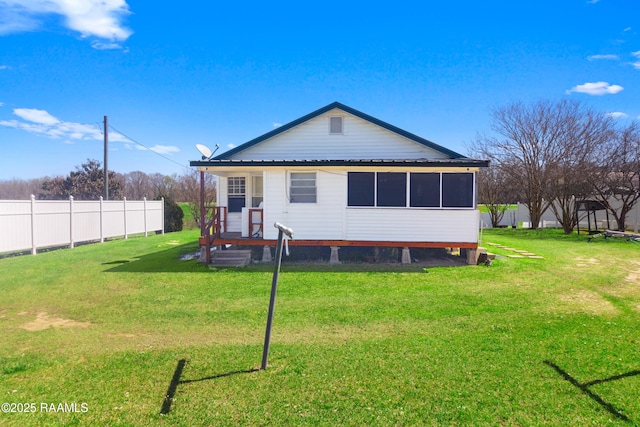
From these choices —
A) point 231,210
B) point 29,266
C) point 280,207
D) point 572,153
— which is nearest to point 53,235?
point 29,266

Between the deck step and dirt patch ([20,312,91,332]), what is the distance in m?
4.89

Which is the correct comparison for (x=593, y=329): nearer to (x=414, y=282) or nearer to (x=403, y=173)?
(x=414, y=282)

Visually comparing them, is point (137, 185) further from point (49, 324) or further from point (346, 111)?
point (49, 324)

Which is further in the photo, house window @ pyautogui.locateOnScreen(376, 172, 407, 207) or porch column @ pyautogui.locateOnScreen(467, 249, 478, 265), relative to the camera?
house window @ pyautogui.locateOnScreen(376, 172, 407, 207)

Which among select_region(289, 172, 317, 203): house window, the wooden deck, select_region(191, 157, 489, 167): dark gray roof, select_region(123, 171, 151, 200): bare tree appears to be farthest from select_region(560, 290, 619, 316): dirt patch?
select_region(123, 171, 151, 200): bare tree

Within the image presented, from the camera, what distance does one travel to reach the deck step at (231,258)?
11.0m

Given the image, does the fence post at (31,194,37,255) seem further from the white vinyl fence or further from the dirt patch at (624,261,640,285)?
the dirt patch at (624,261,640,285)

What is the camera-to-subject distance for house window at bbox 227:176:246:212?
1356cm

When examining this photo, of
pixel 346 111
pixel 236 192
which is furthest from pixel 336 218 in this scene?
pixel 236 192

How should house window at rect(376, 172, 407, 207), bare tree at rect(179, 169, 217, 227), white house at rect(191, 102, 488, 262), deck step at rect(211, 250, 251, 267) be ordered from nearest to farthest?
deck step at rect(211, 250, 251, 267) < white house at rect(191, 102, 488, 262) < house window at rect(376, 172, 407, 207) < bare tree at rect(179, 169, 217, 227)

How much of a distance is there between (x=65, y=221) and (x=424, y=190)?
14389 mm

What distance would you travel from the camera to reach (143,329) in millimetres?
5805

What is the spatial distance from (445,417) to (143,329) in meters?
4.60

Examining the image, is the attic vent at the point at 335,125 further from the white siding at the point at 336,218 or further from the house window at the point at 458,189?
the house window at the point at 458,189
